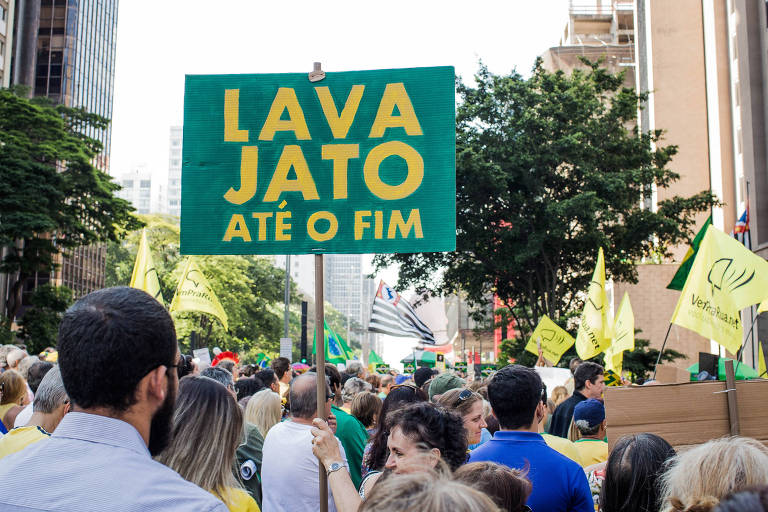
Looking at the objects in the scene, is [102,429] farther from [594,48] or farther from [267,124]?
[594,48]

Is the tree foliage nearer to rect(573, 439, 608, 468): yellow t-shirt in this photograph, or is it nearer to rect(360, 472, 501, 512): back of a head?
rect(573, 439, 608, 468): yellow t-shirt

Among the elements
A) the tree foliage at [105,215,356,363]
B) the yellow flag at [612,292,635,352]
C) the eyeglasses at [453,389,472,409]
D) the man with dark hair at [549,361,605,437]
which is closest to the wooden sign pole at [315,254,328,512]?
the eyeglasses at [453,389,472,409]

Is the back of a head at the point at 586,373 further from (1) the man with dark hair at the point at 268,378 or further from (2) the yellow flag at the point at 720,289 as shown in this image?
(1) the man with dark hair at the point at 268,378

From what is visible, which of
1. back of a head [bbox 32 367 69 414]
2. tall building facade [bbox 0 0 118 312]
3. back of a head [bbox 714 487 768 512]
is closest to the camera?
back of a head [bbox 714 487 768 512]

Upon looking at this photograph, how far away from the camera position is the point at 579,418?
588 centimetres

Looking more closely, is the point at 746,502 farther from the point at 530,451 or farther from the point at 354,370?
the point at 354,370

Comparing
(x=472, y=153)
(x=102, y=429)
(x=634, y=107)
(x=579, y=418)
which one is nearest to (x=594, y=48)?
(x=634, y=107)

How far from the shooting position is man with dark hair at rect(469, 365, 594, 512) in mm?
3871

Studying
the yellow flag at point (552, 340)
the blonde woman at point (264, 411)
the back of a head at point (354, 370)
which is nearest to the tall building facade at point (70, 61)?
the yellow flag at point (552, 340)

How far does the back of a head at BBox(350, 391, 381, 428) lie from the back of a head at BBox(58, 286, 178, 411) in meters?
4.85

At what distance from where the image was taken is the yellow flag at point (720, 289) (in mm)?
7895

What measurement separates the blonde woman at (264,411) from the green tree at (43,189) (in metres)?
28.3

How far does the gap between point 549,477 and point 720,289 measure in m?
5.08

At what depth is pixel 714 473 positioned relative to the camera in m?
2.71
